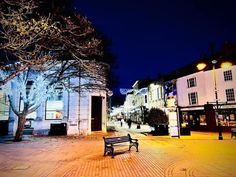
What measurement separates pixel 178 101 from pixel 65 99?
Answer: 18333 mm

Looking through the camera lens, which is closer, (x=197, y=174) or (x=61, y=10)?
(x=197, y=174)

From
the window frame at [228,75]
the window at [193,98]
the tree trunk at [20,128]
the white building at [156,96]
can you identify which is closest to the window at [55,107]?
the tree trunk at [20,128]

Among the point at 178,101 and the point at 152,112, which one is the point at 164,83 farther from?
the point at 152,112

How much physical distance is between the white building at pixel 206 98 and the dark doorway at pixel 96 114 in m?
14.1

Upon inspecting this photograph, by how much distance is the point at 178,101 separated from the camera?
1235 inches

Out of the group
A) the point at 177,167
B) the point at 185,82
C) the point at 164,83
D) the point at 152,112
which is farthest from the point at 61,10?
the point at 164,83

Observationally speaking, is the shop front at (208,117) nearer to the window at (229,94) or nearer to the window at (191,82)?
the window at (229,94)

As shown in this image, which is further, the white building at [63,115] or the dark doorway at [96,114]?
the dark doorway at [96,114]

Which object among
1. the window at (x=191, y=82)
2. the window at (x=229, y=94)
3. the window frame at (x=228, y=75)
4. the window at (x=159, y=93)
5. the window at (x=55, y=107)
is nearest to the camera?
the window at (x=55, y=107)

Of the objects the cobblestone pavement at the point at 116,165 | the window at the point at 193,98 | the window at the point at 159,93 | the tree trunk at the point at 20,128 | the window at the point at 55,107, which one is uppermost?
the window at the point at 159,93

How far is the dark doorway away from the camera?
74.1 ft

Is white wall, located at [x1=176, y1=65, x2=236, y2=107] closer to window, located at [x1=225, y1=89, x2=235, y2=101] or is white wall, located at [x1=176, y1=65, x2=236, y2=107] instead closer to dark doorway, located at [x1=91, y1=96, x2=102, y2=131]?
window, located at [x1=225, y1=89, x2=235, y2=101]

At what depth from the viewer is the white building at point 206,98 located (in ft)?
80.8

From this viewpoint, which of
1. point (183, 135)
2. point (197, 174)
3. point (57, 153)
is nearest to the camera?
point (197, 174)
